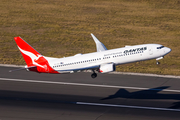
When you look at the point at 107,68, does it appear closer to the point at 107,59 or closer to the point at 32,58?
the point at 107,59

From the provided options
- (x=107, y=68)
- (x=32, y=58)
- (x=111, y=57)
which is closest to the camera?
(x=107, y=68)

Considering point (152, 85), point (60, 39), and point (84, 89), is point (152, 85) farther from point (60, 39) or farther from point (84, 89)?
point (60, 39)

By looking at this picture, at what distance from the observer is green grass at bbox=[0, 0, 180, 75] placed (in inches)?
3511

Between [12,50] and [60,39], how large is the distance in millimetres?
15607

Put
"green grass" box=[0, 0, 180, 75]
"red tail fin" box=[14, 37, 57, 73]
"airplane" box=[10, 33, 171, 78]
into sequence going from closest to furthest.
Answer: "airplane" box=[10, 33, 171, 78]
"red tail fin" box=[14, 37, 57, 73]
"green grass" box=[0, 0, 180, 75]

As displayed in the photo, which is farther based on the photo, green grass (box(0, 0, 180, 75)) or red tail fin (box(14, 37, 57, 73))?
green grass (box(0, 0, 180, 75))

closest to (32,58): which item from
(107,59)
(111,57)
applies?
(107,59)

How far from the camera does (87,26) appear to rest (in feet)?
347

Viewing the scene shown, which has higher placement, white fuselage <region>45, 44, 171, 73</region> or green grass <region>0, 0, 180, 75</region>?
green grass <region>0, 0, 180, 75</region>

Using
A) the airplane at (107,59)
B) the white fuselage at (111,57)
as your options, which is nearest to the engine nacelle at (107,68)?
the airplane at (107,59)

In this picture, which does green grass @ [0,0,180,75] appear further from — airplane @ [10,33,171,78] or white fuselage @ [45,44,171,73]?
white fuselage @ [45,44,171,73]

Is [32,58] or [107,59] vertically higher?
[32,58]

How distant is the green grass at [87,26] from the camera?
8919cm

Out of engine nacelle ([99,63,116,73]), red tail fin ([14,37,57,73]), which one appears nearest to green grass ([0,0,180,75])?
engine nacelle ([99,63,116,73])
